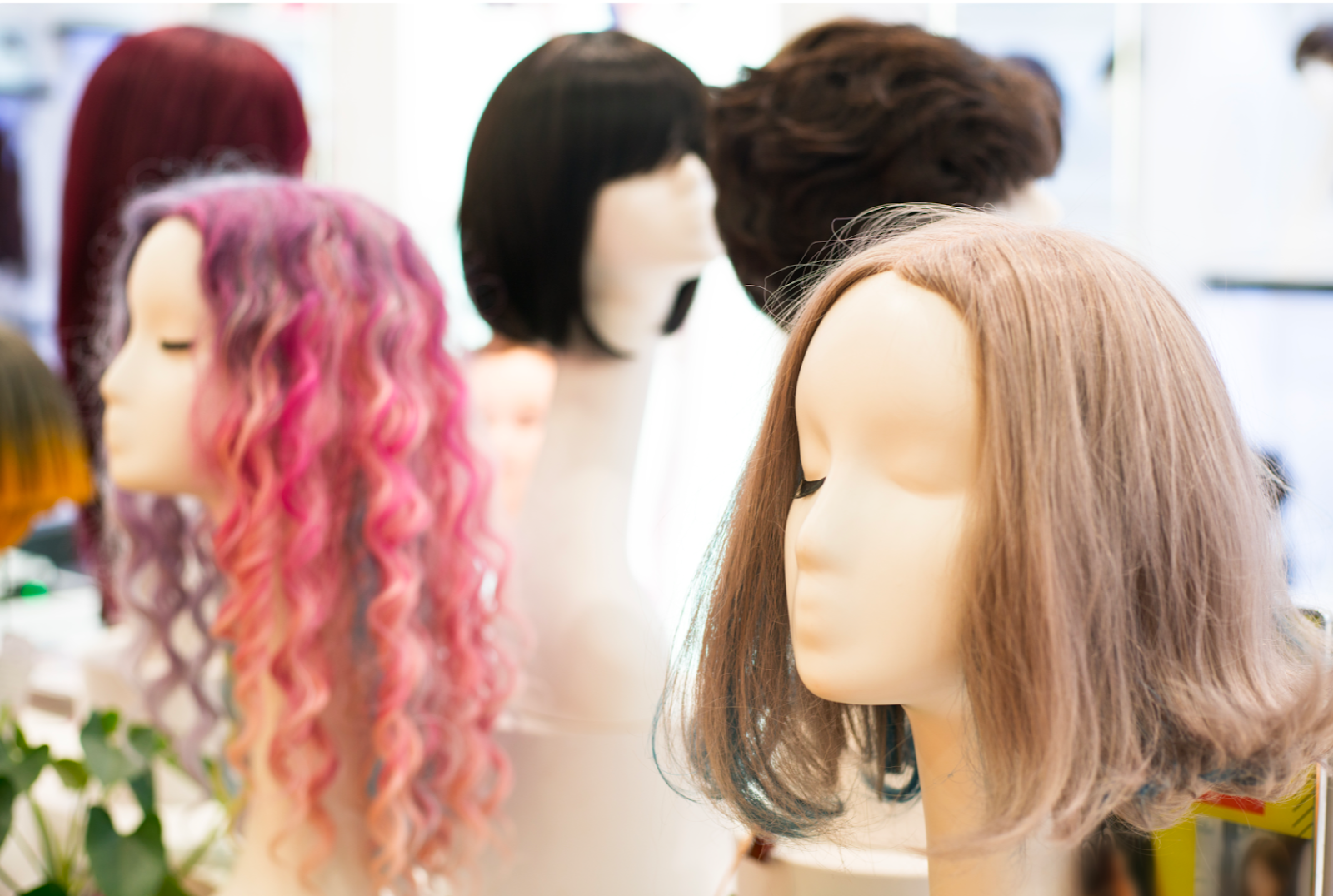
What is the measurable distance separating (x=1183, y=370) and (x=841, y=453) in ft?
0.78

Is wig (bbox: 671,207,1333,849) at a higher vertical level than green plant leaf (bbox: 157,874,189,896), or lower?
higher

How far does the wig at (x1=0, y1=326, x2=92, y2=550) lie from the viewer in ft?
5.75

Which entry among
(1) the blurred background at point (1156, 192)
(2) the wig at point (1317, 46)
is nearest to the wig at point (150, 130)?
(1) the blurred background at point (1156, 192)

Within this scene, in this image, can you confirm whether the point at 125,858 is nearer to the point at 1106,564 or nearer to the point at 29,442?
the point at 29,442

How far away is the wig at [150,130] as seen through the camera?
6.43 feet

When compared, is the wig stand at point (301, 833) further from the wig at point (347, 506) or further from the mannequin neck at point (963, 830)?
the mannequin neck at point (963, 830)

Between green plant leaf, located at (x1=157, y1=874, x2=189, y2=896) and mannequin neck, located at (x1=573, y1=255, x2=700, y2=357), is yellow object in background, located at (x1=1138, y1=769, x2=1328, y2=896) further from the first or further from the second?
green plant leaf, located at (x1=157, y1=874, x2=189, y2=896)

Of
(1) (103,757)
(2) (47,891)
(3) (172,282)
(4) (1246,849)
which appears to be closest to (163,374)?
(3) (172,282)

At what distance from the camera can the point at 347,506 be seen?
52.1 inches

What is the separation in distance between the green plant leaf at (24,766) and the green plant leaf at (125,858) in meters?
0.17

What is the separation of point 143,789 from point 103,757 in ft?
0.23

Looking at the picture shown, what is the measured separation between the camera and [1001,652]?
29.4 inches

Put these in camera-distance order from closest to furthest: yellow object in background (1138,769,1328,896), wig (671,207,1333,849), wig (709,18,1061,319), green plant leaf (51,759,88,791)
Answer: wig (671,207,1333,849) < yellow object in background (1138,769,1328,896) < wig (709,18,1061,319) < green plant leaf (51,759,88,791)

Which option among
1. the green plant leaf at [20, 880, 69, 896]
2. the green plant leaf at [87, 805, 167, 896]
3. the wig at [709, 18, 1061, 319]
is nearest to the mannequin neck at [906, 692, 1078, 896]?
the wig at [709, 18, 1061, 319]
